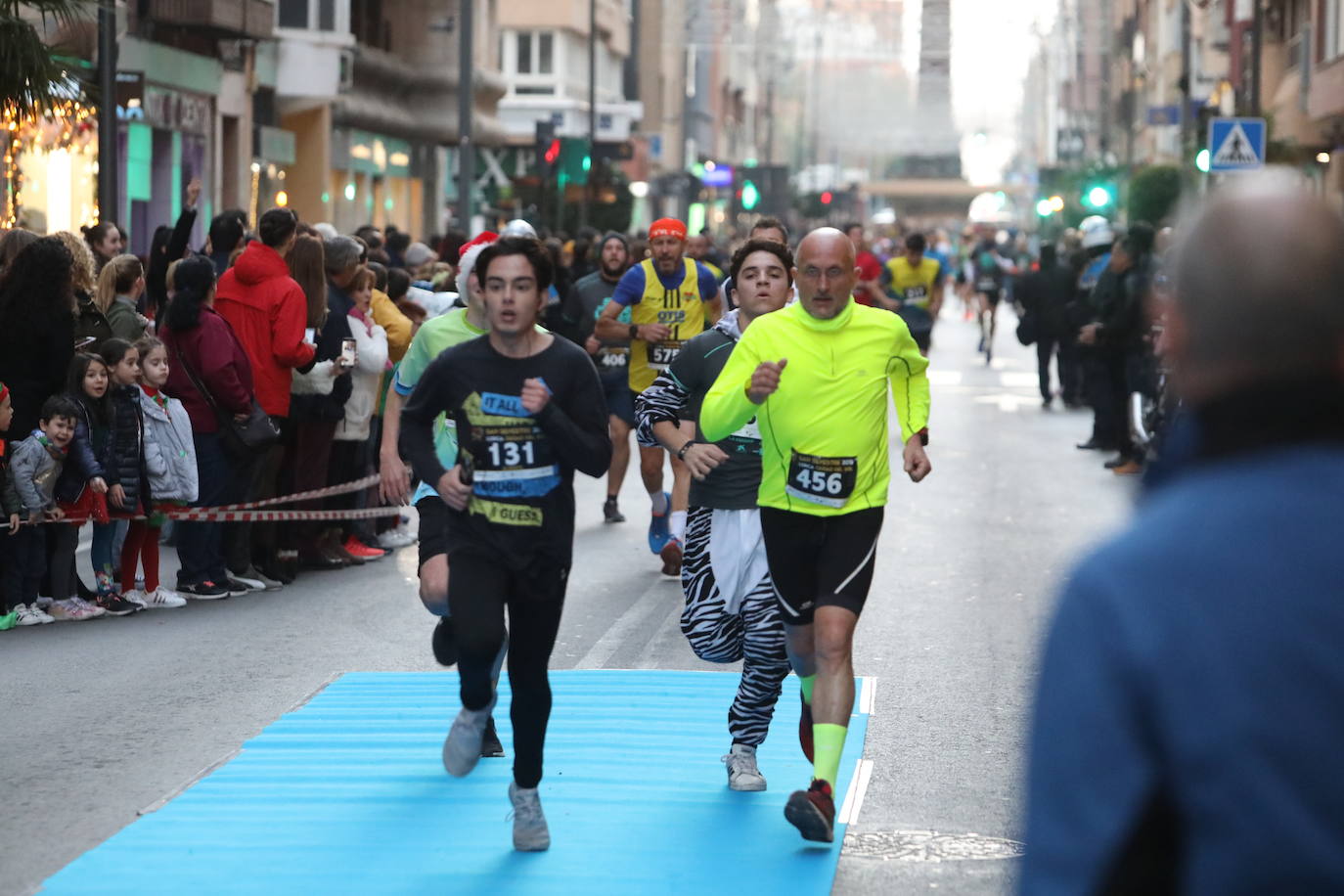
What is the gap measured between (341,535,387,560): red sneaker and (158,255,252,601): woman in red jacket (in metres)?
1.59

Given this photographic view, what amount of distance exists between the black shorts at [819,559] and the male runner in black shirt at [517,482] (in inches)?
23.2

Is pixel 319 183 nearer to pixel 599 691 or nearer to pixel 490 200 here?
pixel 490 200

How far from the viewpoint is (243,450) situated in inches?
462

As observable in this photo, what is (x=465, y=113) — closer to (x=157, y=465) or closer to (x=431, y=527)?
(x=157, y=465)

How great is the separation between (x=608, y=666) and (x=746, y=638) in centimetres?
256

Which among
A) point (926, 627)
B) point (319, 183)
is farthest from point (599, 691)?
point (319, 183)

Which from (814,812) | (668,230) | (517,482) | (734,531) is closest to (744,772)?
(734,531)

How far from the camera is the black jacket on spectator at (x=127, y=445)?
1083cm

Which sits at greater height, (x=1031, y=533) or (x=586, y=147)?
(x=586, y=147)

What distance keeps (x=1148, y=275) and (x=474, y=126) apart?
98.6 feet

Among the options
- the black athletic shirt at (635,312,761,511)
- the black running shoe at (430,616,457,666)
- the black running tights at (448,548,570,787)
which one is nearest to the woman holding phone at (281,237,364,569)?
the black athletic shirt at (635,312,761,511)

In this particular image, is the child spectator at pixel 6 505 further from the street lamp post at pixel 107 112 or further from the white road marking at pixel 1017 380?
the white road marking at pixel 1017 380

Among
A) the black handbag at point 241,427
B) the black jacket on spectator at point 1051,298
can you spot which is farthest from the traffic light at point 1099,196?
the black handbag at point 241,427

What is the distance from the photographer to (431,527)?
7.52 m
